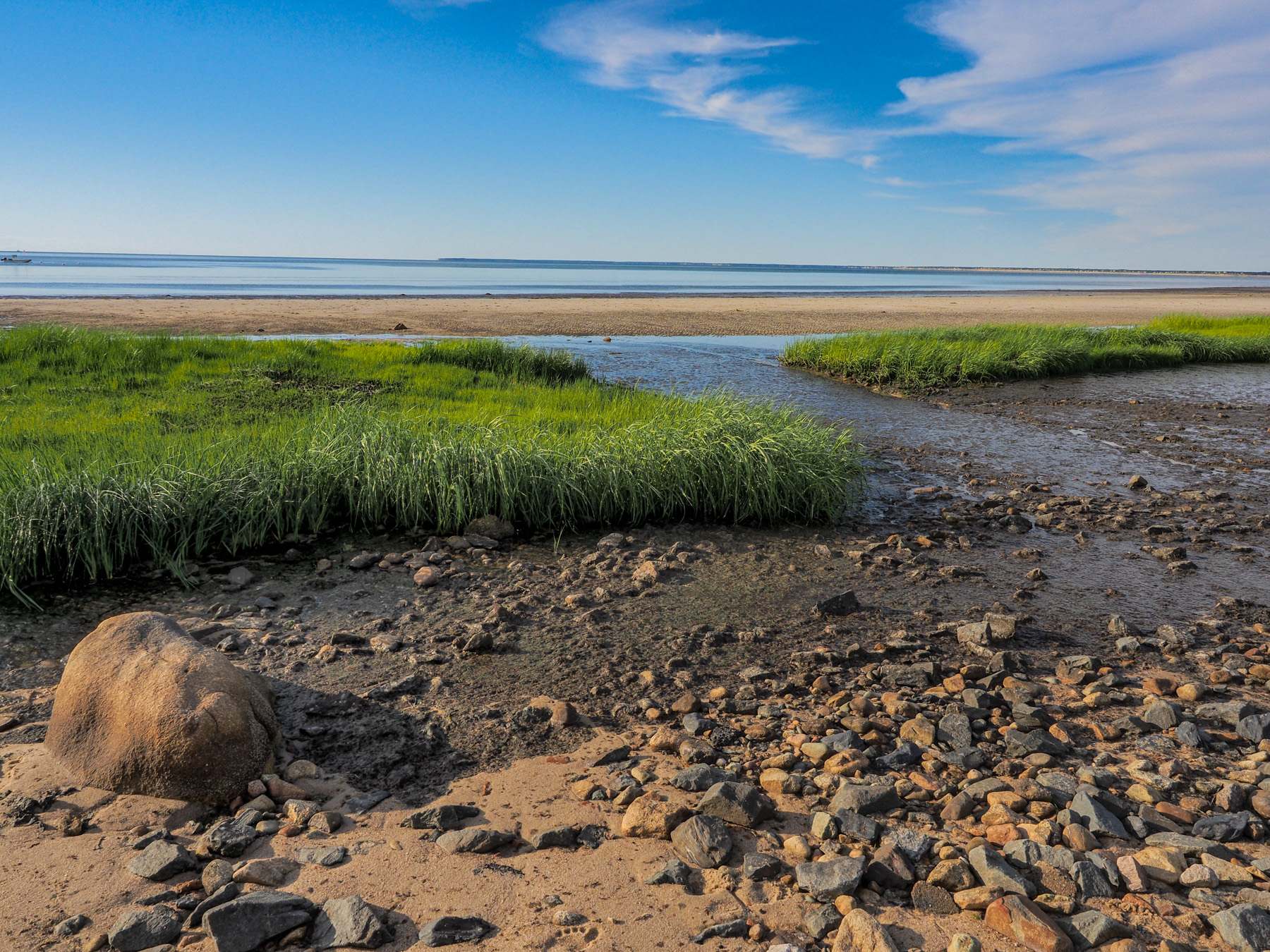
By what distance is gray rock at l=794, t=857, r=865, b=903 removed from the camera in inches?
98.6

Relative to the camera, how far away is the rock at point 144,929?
7.49 ft

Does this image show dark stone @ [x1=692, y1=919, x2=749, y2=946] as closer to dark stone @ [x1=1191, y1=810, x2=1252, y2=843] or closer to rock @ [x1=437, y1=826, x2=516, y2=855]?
rock @ [x1=437, y1=826, x2=516, y2=855]

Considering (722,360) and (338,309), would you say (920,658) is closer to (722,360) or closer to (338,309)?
(722,360)

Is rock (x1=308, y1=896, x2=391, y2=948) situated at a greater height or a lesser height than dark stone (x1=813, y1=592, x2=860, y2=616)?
lesser

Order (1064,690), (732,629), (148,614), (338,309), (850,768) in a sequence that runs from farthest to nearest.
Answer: (338,309), (732,629), (1064,690), (148,614), (850,768)

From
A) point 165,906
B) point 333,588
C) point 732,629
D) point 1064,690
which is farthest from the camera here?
point 333,588

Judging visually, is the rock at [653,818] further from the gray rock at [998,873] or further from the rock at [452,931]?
the gray rock at [998,873]

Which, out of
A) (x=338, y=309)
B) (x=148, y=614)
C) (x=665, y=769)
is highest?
(x=338, y=309)

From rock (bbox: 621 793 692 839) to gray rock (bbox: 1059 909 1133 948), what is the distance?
1298mm

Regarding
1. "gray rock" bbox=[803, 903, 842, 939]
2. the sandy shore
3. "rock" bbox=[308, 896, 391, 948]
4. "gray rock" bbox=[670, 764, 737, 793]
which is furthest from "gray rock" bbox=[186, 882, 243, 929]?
the sandy shore

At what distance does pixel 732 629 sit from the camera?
4.84m

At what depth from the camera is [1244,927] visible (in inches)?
91.0

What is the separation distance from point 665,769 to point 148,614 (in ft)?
8.70

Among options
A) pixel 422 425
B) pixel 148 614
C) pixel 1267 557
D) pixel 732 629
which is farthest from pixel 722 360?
pixel 148 614
